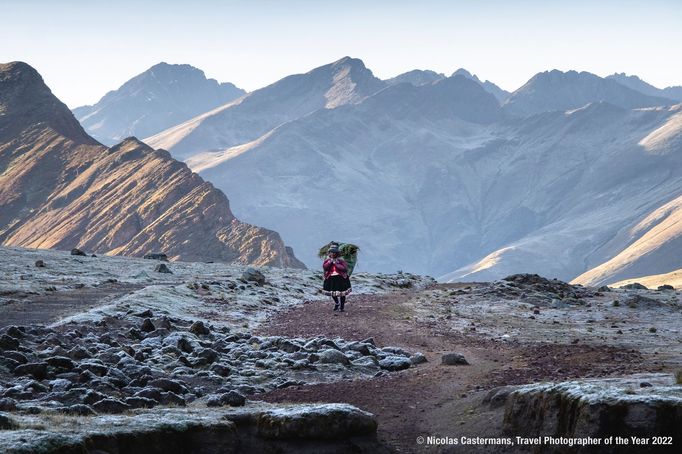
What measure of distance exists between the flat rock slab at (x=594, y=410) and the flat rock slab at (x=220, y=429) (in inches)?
99.0

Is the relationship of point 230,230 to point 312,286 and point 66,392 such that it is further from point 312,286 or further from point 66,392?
point 66,392

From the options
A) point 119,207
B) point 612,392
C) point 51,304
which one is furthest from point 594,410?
point 119,207

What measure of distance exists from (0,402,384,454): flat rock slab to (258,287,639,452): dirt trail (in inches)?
41.1

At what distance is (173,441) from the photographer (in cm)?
1446

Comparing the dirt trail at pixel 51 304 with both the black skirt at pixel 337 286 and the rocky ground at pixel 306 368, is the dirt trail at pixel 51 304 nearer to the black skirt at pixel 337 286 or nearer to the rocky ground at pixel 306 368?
the rocky ground at pixel 306 368

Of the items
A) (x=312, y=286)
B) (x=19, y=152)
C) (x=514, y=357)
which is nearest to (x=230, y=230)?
(x=19, y=152)

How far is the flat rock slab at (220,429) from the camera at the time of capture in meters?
13.9

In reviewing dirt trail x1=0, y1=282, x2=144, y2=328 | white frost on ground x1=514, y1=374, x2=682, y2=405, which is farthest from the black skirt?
white frost on ground x1=514, y1=374, x2=682, y2=405

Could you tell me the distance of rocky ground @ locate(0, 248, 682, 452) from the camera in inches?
567

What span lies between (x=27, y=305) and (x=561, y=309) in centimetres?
2358

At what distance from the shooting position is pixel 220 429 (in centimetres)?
1499

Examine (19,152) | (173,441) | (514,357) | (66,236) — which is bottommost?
(173,441)

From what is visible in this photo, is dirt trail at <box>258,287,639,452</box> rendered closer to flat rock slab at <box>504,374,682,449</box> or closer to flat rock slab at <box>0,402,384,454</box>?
flat rock slab at <box>504,374,682,449</box>

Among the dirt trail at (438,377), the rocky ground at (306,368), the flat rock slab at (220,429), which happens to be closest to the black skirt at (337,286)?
the rocky ground at (306,368)
